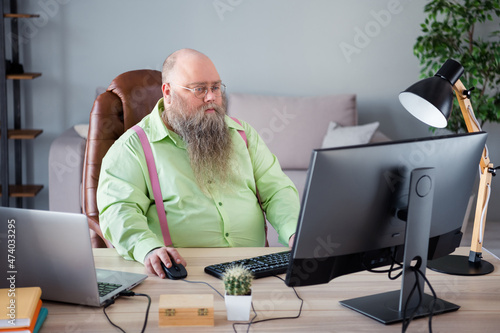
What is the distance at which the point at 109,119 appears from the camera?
7.72ft

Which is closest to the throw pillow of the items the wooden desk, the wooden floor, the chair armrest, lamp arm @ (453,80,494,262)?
the wooden floor

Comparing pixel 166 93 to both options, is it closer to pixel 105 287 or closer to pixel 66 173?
pixel 105 287

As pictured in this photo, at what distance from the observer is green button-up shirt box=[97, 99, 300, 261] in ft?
6.43

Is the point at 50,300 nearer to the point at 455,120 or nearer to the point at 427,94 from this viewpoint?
the point at 427,94

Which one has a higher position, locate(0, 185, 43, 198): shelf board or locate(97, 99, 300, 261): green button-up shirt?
locate(97, 99, 300, 261): green button-up shirt

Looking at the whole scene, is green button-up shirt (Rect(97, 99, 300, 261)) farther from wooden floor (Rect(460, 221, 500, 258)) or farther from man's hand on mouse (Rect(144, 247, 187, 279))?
wooden floor (Rect(460, 221, 500, 258))

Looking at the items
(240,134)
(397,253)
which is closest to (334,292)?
(397,253)

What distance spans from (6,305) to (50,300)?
0.18 m

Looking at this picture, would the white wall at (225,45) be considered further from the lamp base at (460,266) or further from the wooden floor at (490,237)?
the lamp base at (460,266)

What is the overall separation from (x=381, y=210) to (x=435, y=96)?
0.41 m

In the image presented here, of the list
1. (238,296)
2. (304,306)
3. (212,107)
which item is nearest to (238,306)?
(238,296)

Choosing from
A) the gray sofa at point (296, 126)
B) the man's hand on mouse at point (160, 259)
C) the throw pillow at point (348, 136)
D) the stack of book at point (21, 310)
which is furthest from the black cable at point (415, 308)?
the throw pillow at point (348, 136)

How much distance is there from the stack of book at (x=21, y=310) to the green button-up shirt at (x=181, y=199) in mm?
558

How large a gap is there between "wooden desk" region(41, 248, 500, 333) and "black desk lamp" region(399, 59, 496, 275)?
0.21 ft
